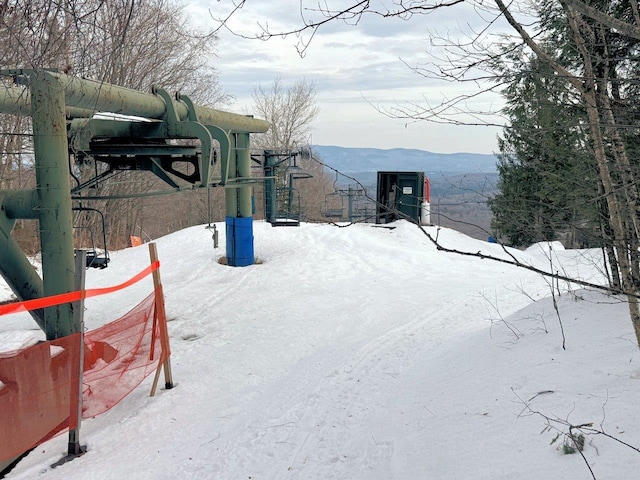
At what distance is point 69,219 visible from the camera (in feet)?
22.3

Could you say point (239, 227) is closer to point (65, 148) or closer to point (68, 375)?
point (65, 148)

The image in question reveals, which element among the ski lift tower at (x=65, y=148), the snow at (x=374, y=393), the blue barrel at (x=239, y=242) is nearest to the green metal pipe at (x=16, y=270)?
the ski lift tower at (x=65, y=148)

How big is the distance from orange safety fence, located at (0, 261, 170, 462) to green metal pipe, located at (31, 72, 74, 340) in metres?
1.03

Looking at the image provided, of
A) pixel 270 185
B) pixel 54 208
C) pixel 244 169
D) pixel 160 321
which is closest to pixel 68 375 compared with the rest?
pixel 160 321

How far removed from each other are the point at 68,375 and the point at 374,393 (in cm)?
310

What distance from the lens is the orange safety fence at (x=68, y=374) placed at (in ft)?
14.2

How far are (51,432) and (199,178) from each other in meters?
5.44

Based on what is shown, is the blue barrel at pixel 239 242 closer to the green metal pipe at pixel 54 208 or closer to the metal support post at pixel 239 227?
the metal support post at pixel 239 227

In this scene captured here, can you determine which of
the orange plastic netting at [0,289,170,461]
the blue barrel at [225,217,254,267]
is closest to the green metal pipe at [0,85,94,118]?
the orange plastic netting at [0,289,170,461]

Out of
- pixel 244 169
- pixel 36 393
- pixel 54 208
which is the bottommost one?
pixel 36 393

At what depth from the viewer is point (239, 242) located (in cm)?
1509

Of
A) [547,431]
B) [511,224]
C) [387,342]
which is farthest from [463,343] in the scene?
[511,224]

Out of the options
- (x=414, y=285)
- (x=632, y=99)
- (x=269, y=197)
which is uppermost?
(x=632, y=99)

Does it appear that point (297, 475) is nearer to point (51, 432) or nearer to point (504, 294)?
point (51, 432)
